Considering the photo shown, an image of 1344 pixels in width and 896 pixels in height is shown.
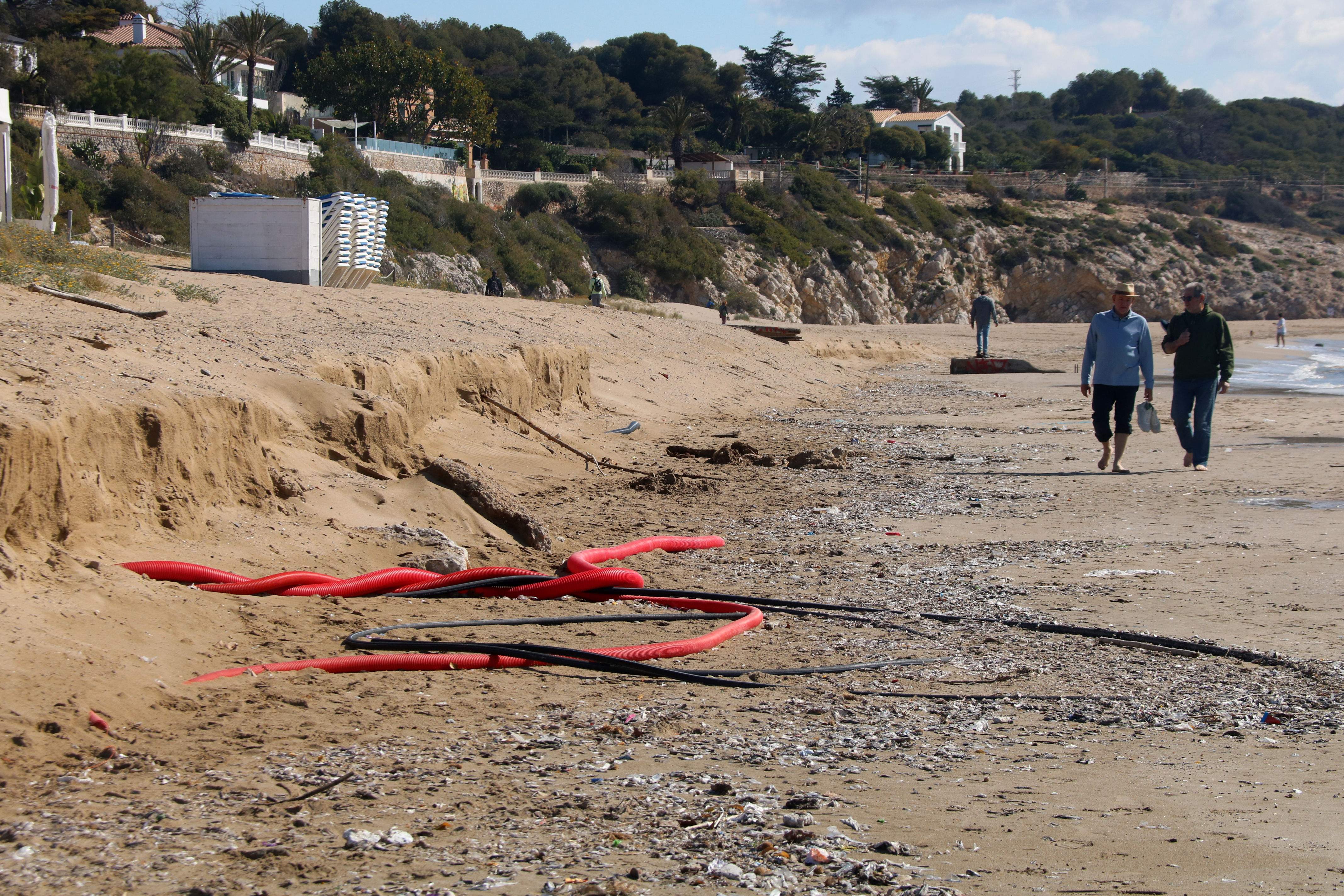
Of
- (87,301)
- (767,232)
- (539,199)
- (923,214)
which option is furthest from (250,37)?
(87,301)

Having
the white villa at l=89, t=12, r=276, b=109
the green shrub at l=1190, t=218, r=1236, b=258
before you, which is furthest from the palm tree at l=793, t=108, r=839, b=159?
the white villa at l=89, t=12, r=276, b=109

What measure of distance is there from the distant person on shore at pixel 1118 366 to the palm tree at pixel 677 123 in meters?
56.7

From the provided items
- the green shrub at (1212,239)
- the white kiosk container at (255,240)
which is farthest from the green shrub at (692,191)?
the white kiosk container at (255,240)

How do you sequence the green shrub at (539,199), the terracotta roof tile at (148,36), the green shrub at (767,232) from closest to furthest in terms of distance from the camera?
the green shrub at (539,199) < the green shrub at (767,232) < the terracotta roof tile at (148,36)

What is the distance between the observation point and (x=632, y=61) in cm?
10269

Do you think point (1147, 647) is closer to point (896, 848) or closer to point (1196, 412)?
point (896, 848)

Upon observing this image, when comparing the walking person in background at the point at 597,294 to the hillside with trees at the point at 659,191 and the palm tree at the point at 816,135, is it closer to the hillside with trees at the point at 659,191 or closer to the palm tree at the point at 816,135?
the hillside with trees at the point at 659,191

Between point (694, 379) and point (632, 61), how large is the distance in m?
92.1

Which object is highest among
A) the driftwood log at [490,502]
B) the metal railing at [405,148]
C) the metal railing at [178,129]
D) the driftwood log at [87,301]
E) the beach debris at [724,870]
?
the metal railing at [405,148]

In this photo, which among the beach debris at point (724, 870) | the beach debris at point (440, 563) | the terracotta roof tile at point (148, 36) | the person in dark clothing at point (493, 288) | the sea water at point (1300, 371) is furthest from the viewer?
the terracotta roof tile at point (148, 36)

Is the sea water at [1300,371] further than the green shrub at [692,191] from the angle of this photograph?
No

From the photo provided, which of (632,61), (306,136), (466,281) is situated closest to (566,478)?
(466,281)

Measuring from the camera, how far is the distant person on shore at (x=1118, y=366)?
32.9 ft

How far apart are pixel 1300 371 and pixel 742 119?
2511 inches
